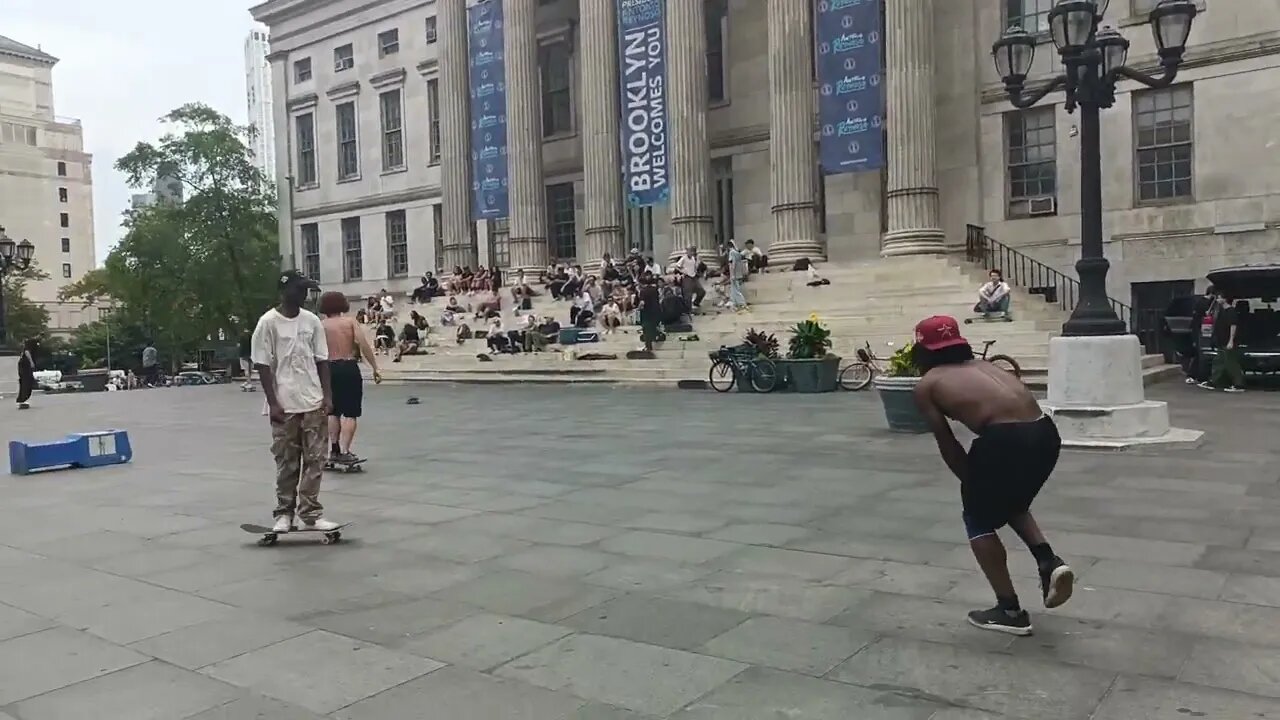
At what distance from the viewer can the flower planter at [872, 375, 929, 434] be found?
1186 cm

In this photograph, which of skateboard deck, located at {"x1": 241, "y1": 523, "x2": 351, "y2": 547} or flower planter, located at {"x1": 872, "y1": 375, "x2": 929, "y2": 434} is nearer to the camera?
skateboard deck, located at {"x1": 241, "y1": 523, "x2": 351, "y2": 547}

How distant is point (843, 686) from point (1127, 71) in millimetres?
9497

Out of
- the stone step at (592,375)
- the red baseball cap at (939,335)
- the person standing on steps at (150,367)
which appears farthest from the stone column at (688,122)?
the person standing on steps at (150,367)

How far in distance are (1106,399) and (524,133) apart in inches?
972

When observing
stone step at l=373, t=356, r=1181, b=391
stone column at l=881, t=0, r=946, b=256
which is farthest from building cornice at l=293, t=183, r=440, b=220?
stone column at l=881, t=0, r=946, b=256

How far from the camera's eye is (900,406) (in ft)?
39.5

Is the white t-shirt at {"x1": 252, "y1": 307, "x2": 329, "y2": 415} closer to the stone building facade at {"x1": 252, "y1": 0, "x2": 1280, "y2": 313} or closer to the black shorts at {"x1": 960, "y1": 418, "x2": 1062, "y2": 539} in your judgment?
the black shorts at {"x1": 960, "y1": 418, "x2": 1062, "y2": 539}

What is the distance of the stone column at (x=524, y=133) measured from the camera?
32.1 meters

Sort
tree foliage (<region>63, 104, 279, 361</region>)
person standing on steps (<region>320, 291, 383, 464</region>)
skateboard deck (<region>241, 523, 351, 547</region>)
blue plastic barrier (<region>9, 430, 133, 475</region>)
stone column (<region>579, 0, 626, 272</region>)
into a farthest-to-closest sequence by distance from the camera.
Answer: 1. tree foliage (<region>63, 104, 279, 361</region>)
2. stone column (<region>579, 0, 626, 272</region>)
3. blue plastic barrier (<region>9, 430, 133, 475</region>)
4. person standing on steps (<region>320, 291, 383, 464</region>)
5. skateboard deck (<region>241, 523, 351, 547</region>)

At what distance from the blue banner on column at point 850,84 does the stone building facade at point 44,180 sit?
97696 mm

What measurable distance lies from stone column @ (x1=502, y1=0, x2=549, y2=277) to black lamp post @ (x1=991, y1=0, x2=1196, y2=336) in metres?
22.6

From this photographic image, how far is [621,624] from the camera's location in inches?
200

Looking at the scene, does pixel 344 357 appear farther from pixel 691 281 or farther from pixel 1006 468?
pixel 691 281

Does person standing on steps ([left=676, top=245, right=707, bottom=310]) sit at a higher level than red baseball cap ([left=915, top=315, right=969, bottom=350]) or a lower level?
higher
